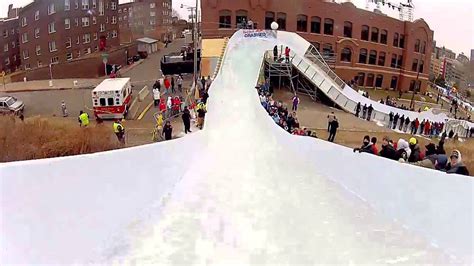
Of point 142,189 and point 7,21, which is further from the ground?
point 7,21

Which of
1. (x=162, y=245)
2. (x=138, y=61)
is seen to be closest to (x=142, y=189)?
(x=162, y=245)

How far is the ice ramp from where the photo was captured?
22.1 ft

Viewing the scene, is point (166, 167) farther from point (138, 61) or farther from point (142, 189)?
point (138, 61)

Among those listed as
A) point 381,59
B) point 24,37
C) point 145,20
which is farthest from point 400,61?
point 24,37

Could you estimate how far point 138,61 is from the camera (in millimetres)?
36094

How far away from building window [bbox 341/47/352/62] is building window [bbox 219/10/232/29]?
9287 mm

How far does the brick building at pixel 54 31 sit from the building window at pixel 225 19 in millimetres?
9982

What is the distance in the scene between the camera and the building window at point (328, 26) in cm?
3510

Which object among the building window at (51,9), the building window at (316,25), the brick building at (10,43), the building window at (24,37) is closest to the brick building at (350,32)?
the building window at (316,25)

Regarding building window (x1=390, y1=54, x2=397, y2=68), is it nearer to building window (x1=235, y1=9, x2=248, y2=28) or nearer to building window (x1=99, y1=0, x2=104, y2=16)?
building window (x1=235, y1=9, x2=248, y2=28)

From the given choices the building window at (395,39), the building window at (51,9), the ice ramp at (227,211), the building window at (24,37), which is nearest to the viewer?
the ice ramp at (227,211)

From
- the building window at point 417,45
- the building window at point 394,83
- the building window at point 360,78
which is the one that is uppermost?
the building window at point 417,45

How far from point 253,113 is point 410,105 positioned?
23.0 m

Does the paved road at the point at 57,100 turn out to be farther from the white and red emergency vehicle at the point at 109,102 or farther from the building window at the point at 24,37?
the building window at the point at 24,37
